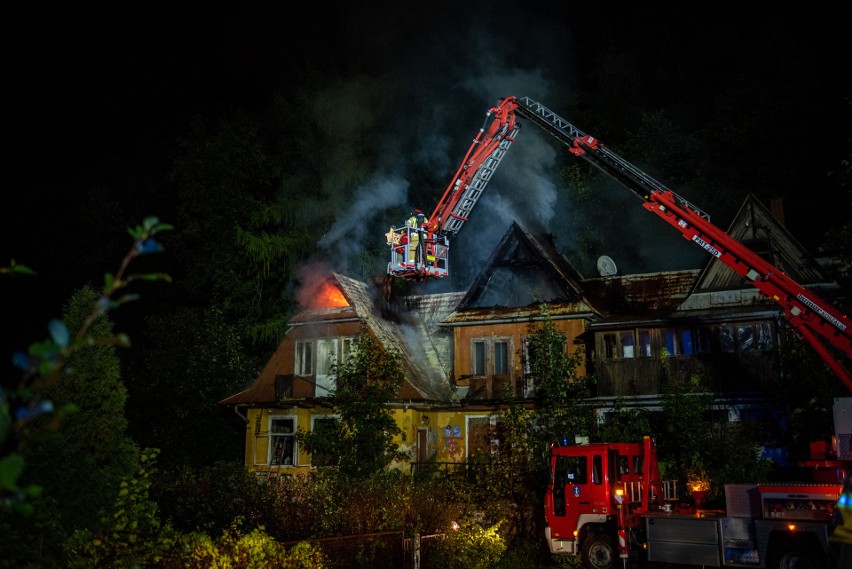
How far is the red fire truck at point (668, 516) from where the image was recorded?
1328 centimetres

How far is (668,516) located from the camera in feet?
48.6

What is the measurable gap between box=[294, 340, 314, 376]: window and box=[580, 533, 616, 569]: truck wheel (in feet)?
48.0

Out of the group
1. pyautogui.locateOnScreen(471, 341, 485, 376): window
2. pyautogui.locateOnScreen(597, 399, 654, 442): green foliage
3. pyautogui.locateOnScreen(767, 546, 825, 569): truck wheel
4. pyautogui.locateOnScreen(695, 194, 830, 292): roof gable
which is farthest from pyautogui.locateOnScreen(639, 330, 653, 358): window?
pyautogui.locateOnScreen(767, 546, 825, 569): truck wheel

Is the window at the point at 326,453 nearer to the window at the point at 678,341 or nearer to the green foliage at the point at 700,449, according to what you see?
the green foliage at the point at 700,449

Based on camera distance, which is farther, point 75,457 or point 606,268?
point 606,268

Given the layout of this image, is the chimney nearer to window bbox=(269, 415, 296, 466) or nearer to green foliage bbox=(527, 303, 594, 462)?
green foliage bbox=(527, 303, 594, 462)

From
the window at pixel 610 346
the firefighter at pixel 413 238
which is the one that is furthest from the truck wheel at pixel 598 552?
the firefighter at pixel 413 238

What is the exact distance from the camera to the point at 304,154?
40.4 m

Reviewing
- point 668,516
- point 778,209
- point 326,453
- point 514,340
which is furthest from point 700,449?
point 778,209

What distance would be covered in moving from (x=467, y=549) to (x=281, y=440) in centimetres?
1546

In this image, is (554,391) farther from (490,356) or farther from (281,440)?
(281,440)

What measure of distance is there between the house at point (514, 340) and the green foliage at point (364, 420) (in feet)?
7.99

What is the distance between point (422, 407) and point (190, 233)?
18458 mm

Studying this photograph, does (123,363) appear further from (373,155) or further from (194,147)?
(373,155)
